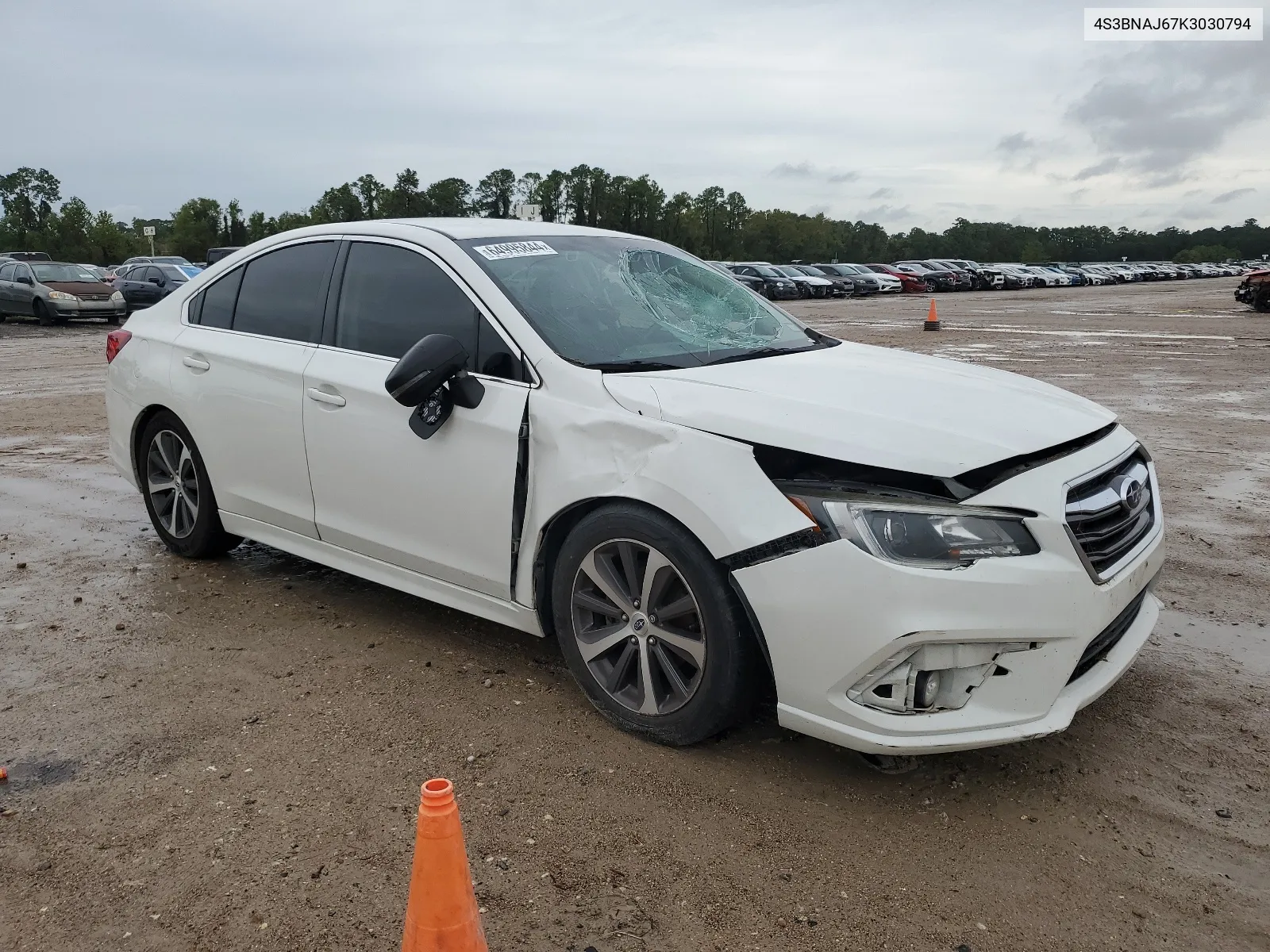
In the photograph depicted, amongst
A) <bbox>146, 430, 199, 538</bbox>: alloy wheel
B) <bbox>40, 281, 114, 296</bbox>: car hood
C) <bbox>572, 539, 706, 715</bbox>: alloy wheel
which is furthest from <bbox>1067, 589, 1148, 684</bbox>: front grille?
<bbox>40, 281, 114, 296</bbox>: car hood

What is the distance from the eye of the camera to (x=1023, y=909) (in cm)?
261

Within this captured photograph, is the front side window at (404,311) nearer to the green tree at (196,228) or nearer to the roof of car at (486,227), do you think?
the roof of car at (486,227)

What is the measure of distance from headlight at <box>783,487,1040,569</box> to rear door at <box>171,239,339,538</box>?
247cm

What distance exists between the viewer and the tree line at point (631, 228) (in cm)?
8269

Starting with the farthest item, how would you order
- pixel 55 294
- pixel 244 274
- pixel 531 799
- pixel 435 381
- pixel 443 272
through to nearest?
pixel 55 294 < pixel 244 274 < pixel 443 272 < pixel 435 381 < pixel 531 799

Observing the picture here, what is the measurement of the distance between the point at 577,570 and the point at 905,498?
113 centimetres

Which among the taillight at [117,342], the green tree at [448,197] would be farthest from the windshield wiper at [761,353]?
the green tree at [448,197]

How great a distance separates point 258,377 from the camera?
14.9 feet

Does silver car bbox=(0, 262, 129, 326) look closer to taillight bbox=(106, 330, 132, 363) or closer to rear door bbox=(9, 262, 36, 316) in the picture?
rear door bbox=(9, 262, 36, 316)

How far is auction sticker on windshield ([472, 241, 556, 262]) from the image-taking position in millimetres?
4047

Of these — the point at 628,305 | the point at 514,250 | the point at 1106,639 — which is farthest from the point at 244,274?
the point at 1106,639

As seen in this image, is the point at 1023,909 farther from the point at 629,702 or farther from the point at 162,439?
the point at 162,439

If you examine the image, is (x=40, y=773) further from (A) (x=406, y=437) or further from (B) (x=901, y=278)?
(B) (x=901, y=278)

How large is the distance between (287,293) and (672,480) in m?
2.41
